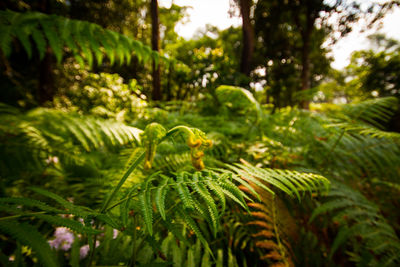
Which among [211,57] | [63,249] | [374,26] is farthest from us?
[374,26]

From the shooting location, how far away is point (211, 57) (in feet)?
13.8

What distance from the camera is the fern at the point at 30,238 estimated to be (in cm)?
36

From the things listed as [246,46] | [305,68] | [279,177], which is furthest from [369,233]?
[305,68]

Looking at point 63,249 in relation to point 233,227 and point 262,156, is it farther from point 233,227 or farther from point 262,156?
point 262,156

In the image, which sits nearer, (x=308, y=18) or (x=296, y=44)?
(x=308, y=18)

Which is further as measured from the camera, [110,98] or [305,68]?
[305,68]

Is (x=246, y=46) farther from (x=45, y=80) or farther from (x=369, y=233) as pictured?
(x=45, y=80)

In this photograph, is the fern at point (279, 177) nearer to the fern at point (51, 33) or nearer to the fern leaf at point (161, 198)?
the fern leaf at point (161, 198)

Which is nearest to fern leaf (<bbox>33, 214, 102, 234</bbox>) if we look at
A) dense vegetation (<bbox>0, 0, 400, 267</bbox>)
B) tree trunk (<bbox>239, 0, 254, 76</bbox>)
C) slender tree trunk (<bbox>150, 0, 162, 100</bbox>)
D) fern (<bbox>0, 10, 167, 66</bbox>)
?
dense vegetation (<bbox>0, 0, 400, 267</bbox>)

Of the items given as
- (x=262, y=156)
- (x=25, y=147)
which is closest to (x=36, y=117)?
(x=25, y=147)

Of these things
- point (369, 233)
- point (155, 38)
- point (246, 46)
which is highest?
point (246, 46)

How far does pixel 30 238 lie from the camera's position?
374 mm

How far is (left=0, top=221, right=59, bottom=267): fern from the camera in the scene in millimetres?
358

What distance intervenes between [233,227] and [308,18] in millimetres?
8413
